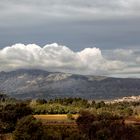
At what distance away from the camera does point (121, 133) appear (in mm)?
174875

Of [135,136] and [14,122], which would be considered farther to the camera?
[14,122]

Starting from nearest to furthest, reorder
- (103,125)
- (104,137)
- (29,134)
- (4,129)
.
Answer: (29,134)
(104,137)
(103,125)
(4,129)

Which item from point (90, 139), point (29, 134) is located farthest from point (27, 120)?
point (90, 139)

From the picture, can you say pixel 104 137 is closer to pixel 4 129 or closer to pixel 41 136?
pixel 41 136

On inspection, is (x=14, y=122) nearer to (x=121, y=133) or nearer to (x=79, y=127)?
(x=79, y=127)

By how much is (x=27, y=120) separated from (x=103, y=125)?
113ft

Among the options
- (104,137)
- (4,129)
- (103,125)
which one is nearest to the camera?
(104,137)

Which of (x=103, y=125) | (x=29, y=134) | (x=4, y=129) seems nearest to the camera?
(x=29, y=134)

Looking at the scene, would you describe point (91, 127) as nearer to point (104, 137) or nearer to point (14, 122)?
point (104, 137)

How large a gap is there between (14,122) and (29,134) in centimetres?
4642

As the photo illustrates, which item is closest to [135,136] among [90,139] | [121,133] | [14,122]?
[121,133]

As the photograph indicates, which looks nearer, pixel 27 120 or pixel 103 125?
pixel 27 120

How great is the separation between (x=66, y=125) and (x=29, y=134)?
4302 centimetres

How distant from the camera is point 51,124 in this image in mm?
194250
